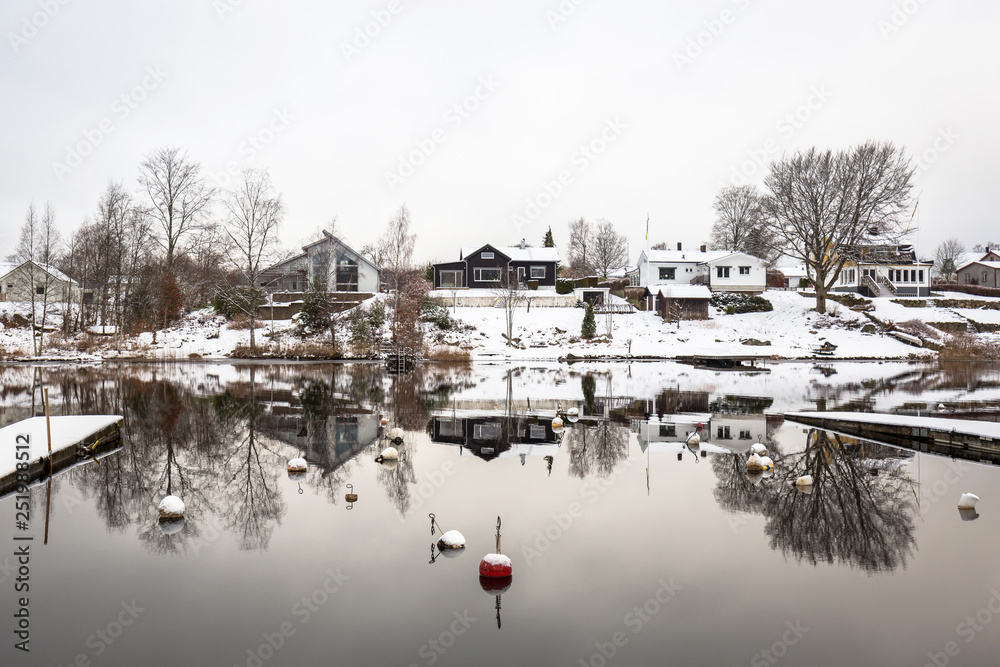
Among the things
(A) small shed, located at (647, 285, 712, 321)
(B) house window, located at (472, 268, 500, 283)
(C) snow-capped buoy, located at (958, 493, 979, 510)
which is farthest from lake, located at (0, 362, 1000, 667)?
(B) house window, located at (472, 268, 500, 283)

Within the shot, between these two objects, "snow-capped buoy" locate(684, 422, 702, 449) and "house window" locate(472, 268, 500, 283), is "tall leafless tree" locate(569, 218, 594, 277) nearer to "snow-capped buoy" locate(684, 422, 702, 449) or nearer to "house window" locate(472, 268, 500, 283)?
"house window" locate(472, 268, 500, 283)

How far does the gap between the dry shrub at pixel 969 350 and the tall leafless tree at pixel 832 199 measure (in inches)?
386

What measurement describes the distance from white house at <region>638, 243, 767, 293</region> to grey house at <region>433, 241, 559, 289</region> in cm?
992

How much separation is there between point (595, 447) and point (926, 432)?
27.9 feet

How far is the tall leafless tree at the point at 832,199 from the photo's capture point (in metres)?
51.9

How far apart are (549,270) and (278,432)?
4948 cm

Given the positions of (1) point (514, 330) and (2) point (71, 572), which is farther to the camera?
(1) point (514, 330)

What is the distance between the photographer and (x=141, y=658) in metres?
6.76

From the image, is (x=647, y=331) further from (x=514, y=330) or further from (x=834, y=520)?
(x=834, y=520)

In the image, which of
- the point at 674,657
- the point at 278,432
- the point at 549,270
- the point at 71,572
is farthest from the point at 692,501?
the point at 549,270

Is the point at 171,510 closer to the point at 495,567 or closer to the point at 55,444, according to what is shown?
the point at 55,444

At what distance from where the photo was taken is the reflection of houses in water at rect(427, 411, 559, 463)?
16636 millimetres

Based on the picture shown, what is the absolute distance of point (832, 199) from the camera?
5300 cm

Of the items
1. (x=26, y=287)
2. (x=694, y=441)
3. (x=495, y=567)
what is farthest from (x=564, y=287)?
(x=26, y=287)
